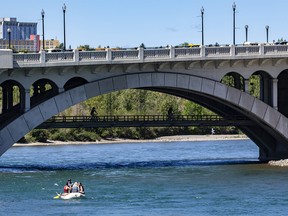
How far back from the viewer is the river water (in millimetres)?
71938

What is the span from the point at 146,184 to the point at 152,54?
49.3 feet

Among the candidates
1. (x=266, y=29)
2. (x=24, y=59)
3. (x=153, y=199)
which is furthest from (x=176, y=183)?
(x=266, y=29)

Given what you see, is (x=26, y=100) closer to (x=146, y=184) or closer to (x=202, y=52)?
(x=146, y=184)

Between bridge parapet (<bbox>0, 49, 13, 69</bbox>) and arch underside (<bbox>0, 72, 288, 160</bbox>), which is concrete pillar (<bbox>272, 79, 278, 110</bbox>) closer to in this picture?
arch underside (<bbox>0, 72, 288, 160</bbox>)

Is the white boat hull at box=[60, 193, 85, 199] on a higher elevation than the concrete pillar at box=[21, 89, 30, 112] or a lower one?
lower

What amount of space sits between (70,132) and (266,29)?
57.8 metres

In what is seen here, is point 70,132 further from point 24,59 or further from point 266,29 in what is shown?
point 24,59

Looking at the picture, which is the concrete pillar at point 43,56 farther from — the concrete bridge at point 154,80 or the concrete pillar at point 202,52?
the concrete pillar at point 202,52

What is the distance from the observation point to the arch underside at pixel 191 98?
294ft

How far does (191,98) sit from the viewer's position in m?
108

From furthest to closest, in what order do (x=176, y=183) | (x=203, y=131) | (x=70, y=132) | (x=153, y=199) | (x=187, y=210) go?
(x=203, y=131)
(x=70, y=132)
(x=176, y=183)
(x=153, y=199)
(x=187, y=210)

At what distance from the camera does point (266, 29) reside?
109 m

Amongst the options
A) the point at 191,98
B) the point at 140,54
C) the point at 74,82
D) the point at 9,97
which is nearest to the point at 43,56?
the point at 9,97

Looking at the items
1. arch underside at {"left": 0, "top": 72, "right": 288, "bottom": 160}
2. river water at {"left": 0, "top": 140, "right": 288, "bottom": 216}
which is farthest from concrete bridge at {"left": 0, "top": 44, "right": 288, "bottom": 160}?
river water at {"left": 0, "top": 140, "right": 288, "bottom": 216}
